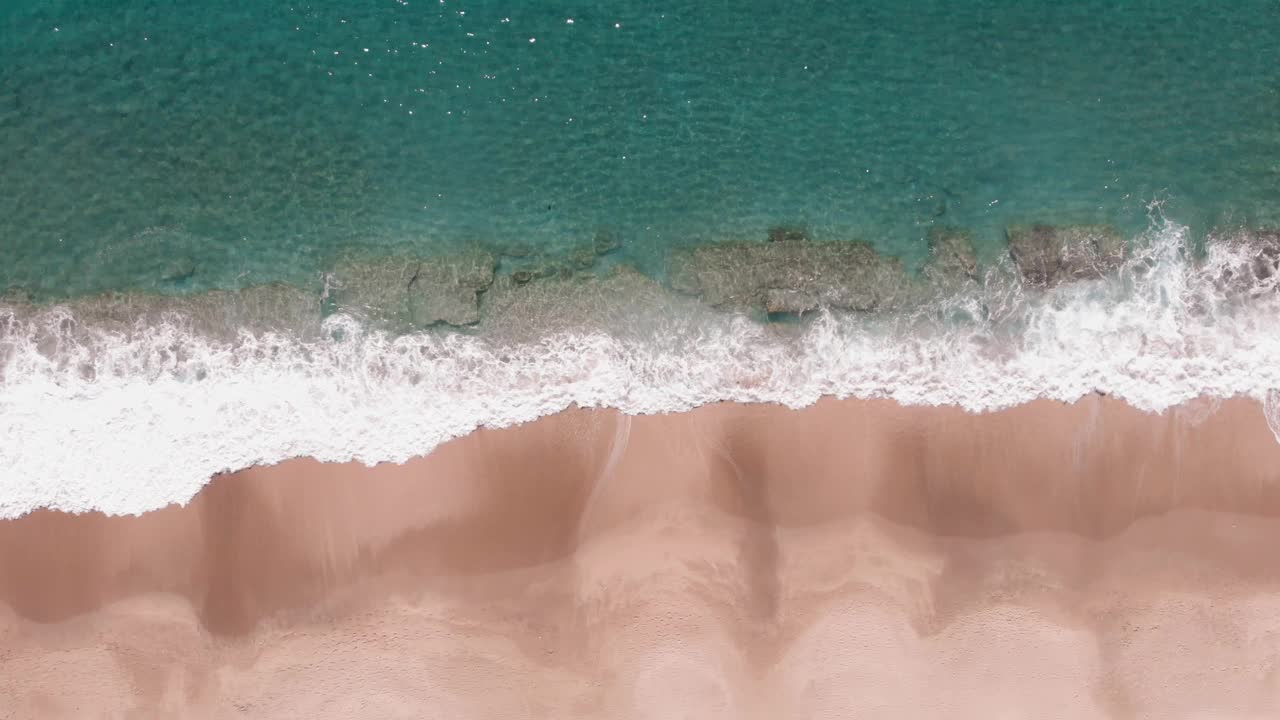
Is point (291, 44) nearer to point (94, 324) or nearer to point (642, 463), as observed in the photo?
point (94, 324)

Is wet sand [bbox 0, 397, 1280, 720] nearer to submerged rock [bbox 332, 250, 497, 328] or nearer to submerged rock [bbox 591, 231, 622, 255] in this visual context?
submerged rock [bbox 332, 250, 497, 328]

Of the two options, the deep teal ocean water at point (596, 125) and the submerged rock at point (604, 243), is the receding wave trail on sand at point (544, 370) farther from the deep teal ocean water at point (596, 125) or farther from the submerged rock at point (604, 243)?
the deep teal ocean water at point (596, 125)

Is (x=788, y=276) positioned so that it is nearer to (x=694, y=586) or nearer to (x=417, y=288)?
(x=694, y=586)

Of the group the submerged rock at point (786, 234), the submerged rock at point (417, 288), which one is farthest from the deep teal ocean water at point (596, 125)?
the submerged rock at point (417, 288)

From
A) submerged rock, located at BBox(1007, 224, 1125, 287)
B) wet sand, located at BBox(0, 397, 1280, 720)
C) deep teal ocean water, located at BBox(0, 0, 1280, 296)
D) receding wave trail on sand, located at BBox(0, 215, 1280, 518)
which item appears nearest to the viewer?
wet sand, located at BBox(0, 397, 1280, 720)

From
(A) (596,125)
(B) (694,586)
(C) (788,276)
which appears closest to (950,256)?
(C) (788,276)

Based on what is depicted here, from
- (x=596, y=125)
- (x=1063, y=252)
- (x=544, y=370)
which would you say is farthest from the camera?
(x=596, y=125)

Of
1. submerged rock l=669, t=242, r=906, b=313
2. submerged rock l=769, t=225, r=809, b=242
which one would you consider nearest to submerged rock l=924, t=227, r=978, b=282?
submerged rock l=669, t=242, r=906, b=313
